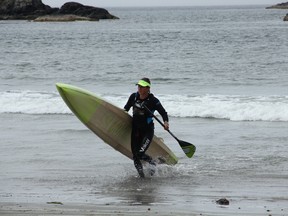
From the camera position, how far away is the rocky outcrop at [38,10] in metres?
101

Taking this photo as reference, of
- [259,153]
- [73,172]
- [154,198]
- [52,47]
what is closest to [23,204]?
[154,198]

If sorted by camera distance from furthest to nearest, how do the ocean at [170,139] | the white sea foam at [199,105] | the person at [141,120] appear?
1. the white sea foam at [199,105]
2. the person at [141,120]
3. the ocean at [170,139]

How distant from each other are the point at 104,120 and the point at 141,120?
2.79 feet

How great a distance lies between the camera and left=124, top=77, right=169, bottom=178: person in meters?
9.07

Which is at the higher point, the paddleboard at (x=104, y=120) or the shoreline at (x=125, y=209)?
the paddleboard at (x=104, y=120)

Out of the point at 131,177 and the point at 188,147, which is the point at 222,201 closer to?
the point at 131,177

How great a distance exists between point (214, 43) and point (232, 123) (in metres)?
27.6

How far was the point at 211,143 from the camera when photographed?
38.6 feet

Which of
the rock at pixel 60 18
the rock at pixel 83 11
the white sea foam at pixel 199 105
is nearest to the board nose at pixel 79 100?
the white sea foam at pixel 199 105

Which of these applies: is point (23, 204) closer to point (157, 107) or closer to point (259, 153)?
point (157, 107)

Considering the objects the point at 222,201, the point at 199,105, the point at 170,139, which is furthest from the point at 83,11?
the point at 222,201

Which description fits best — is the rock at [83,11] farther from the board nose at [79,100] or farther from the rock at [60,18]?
the board nose at [79,100]

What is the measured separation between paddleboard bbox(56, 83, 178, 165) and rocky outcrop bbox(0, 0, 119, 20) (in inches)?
3555

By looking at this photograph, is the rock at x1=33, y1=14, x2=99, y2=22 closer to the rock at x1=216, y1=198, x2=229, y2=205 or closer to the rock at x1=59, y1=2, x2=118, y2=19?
the rock at x1=59, y1=2, x2=118, y2=19
